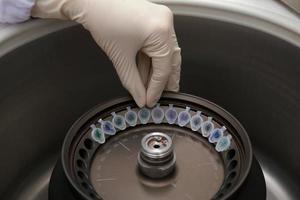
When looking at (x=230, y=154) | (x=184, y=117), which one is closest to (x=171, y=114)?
(x=184, y=117)

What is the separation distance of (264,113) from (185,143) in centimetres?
23

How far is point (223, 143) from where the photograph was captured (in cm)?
80

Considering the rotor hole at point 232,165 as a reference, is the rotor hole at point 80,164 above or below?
below

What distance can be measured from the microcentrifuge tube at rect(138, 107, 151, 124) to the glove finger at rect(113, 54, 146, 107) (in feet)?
0.08

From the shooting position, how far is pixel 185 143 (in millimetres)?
841

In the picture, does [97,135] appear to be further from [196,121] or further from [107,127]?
[196,121]

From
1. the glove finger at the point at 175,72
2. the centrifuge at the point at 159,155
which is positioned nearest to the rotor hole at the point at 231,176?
the centrifuge at the point at 159,155

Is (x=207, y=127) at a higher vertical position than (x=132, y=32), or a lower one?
lower

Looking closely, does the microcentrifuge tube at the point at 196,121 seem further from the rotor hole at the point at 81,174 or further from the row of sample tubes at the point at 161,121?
the rotor hole at the point at 81,174

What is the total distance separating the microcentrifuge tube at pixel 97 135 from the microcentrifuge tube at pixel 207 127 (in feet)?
0.58

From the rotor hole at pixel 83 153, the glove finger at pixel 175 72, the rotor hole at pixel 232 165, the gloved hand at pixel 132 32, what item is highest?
the gloved hand at pixel 132 32

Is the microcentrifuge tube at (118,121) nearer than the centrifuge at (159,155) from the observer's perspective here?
No

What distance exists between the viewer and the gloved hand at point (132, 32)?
2.63ft

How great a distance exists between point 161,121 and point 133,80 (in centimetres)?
9
